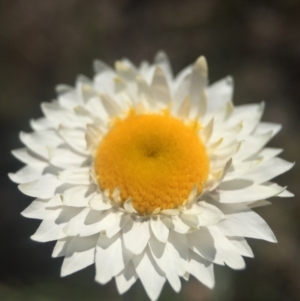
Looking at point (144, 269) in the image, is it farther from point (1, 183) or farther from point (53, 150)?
point (1, 183)

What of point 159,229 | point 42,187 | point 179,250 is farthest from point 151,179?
point 42,187

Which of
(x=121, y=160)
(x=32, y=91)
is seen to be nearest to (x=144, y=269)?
(x=121, y=160)

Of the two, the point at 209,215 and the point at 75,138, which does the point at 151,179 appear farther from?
the point at 75,138

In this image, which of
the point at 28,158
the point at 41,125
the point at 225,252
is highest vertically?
the point at 41,125

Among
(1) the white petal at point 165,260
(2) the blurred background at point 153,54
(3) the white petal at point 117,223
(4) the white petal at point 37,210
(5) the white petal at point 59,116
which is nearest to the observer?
(1) the white petal at point 165,260

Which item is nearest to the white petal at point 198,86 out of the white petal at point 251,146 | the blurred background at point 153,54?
the white petal at point 251,146

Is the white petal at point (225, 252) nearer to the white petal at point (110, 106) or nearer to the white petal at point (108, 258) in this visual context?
the white petal at point (108, 258)
